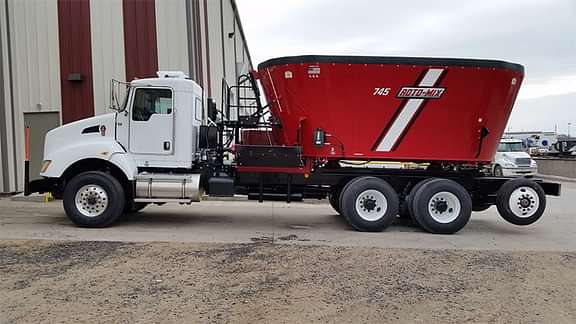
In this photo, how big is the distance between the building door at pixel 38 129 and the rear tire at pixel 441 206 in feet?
35.3

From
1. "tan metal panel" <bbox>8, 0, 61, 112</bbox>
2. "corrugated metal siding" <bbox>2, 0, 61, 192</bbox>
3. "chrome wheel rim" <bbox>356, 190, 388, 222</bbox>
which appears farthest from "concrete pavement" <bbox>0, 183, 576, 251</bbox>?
"tan metal panel" <bbox>8, 0, 61, 112</bbox>

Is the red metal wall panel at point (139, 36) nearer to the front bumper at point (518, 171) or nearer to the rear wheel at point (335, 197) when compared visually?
the rear wheel at point (335, 197)

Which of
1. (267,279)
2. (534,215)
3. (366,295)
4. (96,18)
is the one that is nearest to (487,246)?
(534,215)

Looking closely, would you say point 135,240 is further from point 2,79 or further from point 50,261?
point 2,79

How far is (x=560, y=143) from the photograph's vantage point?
3978cm

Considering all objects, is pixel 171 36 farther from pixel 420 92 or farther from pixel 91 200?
pixel 420 92

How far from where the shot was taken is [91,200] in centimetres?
868

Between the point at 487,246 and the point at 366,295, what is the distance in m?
3.77

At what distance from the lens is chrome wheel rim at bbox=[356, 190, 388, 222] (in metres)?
8.72

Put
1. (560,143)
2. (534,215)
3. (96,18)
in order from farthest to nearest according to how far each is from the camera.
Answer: (560,143)
(96,18)
(534,215)

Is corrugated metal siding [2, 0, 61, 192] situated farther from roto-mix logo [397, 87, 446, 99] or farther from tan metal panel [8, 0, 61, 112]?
roto-mix logo [397, 87, 446, 99]

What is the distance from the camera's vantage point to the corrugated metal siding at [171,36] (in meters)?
13.7

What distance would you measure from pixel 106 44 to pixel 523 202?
11.6m

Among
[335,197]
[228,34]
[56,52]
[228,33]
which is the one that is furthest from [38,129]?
[228,33]
